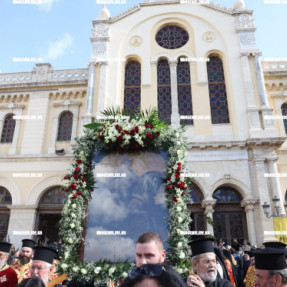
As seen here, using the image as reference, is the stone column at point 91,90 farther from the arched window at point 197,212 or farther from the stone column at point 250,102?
the stone column at point 250,102

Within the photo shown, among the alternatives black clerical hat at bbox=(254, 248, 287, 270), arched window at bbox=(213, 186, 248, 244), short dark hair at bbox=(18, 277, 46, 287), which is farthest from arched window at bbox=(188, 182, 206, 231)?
short dark hair at bbox=(18, 277, 46, 287)

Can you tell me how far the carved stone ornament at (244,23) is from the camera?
50.6 ft

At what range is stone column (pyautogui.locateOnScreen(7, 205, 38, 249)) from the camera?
43.3ft

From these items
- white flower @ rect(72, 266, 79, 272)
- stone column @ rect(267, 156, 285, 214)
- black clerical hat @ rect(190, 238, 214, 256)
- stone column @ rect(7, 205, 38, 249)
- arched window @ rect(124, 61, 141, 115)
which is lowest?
white flower @ rect(72, 266, 79, 272)

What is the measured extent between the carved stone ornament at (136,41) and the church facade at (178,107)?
0.09 meters

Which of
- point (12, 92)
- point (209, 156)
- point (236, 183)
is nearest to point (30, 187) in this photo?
point (12, 92)

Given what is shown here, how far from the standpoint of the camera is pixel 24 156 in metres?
15.1

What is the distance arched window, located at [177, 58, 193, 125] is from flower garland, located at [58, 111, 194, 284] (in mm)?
9421

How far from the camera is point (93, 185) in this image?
15.7 ft

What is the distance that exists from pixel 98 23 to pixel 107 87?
462cm

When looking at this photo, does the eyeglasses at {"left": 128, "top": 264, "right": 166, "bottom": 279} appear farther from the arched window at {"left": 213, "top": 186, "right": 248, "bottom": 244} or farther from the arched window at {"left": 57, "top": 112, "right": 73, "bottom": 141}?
the arched window at {"left": 57, "top": 112, "right": 73, "bottom": 141}

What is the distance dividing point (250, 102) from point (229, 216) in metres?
5.78

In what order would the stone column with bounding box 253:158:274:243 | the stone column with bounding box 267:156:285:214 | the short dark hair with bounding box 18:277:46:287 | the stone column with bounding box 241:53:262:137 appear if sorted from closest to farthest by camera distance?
the short dark hair with bounding box 18:277:46:287 → the stone column with bounding box 253:158:274:243 → the stone column with bounding box 267:156:285:214 → the stone column with bounding box 241:53:262:137

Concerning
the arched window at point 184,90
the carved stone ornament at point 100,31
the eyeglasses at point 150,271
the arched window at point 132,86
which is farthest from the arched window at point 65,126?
the eyeglasses at point 150,271
